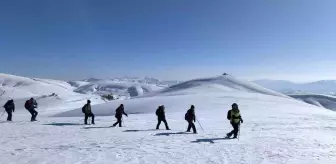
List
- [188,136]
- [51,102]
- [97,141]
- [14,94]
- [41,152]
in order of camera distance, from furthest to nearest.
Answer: [14,94] → [51,102] → [188,136] → [97,141] → [41,152]

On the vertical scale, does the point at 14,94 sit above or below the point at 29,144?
above

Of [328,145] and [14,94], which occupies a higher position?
[14,94]

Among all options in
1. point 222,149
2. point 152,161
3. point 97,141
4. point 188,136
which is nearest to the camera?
point 152,161

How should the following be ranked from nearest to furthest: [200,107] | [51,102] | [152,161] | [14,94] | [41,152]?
[152,161] → [41,152] → [200,107] → [51,102] → [14,94]

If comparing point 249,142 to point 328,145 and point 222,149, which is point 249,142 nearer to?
point 222,149

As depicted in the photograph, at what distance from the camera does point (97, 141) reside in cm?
1775

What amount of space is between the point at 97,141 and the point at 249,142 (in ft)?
27.6

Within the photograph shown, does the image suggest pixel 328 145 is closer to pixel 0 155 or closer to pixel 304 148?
pixel 304 148

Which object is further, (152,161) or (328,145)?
(328,145)

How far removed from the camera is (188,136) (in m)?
20.4

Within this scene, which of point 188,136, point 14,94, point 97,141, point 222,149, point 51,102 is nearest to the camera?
point 222,149

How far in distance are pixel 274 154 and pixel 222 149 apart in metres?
2.41

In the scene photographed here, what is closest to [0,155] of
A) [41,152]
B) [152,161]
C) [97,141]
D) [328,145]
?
[41,152]

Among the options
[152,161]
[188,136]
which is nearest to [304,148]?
[188,136]
